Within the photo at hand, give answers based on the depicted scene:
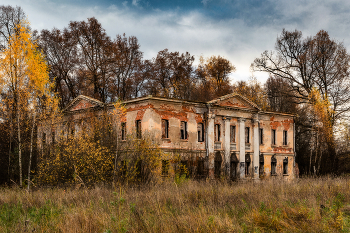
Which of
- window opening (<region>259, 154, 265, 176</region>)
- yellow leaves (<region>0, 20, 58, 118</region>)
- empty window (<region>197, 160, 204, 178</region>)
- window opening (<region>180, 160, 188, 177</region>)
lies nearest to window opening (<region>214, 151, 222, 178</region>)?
empty window (<region>197, 160, 204, 178</region>)

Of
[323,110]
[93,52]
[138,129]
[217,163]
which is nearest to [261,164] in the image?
[217,163]

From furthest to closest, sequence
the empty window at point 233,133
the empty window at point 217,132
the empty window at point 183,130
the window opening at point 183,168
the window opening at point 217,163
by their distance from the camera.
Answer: the empty window at point 233,133 → the empty window at point 217,132 → the window opening at point 217,163 → the empty window at point 183,130 → the window opening at point 183,168

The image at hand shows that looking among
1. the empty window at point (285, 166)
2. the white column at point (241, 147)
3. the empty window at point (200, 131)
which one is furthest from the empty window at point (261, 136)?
the empty window at point (200, 131)

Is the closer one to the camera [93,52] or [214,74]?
[93,52]

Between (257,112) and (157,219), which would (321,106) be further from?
(157,219)

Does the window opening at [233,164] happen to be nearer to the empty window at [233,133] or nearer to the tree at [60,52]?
the empty window at [233,133]

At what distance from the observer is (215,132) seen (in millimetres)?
28375

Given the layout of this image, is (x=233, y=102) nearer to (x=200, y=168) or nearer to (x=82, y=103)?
(x=200, y=168)

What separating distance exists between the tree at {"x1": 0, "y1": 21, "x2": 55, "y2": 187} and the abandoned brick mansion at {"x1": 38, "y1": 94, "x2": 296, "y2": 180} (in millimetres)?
3023

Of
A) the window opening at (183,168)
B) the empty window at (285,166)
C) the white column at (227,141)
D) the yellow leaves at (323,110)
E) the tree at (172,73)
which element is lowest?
the empty window at (285,166)

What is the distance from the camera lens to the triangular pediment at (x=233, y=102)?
28219 mm

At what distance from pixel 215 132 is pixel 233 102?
A: 10.6 feet

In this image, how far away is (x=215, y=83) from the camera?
45.5m

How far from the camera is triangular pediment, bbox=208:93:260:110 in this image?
28.2 m
